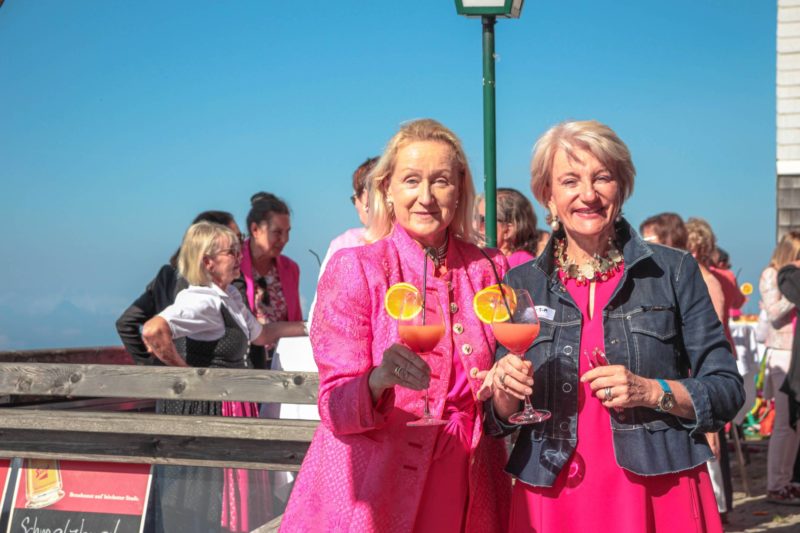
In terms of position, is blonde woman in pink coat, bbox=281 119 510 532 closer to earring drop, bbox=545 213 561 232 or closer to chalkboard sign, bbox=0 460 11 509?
earring drop, bbox=545 213 561 232

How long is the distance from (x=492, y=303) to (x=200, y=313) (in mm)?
3336

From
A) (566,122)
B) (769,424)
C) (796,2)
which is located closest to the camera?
(566,122)

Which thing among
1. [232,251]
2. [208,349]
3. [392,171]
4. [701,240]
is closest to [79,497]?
[208,349]

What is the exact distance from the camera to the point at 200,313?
18.1 feet

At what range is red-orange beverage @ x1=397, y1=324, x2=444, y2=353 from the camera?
7.91 feet

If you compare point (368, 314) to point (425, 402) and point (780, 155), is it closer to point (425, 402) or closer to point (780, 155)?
point (425, 402)

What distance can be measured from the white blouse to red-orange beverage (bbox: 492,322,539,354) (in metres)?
3.34

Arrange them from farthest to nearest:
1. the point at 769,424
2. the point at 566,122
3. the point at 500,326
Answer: the point at 769,424 → the point at 566,122 → the point at 500,326

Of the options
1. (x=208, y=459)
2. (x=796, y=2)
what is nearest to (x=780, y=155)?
(x=796, y=2)

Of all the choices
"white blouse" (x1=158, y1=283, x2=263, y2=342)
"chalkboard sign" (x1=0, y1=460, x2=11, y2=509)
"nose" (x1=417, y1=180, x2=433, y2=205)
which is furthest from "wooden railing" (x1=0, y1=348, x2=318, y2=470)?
"nose" (x1=417, y1=180, x2=433, y2=205)

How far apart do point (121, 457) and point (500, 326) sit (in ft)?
9.54

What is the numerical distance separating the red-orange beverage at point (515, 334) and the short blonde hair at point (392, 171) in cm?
43

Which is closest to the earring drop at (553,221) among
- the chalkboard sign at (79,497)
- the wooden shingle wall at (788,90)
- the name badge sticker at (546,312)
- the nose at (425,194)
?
the name badge sticker at (546,312)

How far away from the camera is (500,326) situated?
2.46 meters
